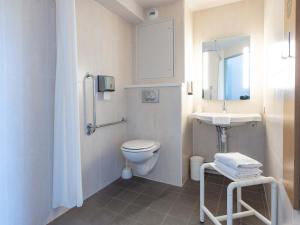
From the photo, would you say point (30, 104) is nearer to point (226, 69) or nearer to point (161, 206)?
point (161, 206)

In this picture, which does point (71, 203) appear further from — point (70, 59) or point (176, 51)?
point (176, 51)

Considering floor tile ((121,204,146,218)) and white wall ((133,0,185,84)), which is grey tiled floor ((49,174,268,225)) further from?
white wall ((133,0,185,84))

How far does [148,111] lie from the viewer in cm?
252

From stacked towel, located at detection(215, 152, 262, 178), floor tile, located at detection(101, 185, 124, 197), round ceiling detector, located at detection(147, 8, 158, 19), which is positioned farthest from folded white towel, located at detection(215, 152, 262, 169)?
round ceiling detector, located at detection(147, 8, 158, 19)

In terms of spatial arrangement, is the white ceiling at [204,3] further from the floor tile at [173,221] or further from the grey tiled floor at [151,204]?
the floor tile at [173,221]

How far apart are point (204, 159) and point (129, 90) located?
141 centimetres

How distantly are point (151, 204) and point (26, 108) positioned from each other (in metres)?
1.40

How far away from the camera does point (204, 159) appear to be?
273 cm

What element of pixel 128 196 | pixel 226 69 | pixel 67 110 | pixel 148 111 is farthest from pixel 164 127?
pixel 67 110

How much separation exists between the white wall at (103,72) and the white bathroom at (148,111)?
0.05ft

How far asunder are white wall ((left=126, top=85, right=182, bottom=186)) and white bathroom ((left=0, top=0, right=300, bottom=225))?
0.01 metres

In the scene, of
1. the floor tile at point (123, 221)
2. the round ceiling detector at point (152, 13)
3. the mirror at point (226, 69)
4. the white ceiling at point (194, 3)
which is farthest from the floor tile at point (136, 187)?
the white ceiling at point (194, 3)

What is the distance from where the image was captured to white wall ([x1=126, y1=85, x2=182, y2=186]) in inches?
91.9

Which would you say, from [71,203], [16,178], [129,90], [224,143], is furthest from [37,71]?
[224,143]
